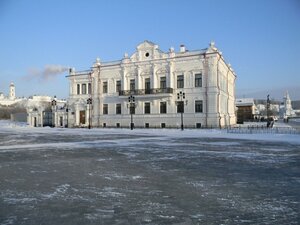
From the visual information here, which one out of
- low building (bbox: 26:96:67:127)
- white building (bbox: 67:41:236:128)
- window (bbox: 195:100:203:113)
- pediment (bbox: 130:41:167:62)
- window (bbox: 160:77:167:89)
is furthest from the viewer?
low building (bbox: 26:96:67:127)

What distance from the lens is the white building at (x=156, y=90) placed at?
45.1m

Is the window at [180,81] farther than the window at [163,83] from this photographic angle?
No

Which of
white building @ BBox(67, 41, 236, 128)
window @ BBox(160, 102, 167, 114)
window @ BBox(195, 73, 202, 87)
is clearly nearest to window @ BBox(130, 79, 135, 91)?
white building @ BBox(67, 41, 236, 128)

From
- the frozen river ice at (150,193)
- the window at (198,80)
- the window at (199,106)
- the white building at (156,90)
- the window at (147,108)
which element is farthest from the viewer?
the window at (147,108)

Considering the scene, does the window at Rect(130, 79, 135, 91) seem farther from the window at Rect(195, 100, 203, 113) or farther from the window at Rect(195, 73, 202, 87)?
the window at Rect(195, 100, 203, 113)

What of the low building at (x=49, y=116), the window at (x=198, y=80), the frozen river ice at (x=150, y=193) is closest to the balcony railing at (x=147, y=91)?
the window at (x=198, y=80)

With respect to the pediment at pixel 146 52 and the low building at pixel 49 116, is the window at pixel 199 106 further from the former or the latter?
the low building at pixel 49 116

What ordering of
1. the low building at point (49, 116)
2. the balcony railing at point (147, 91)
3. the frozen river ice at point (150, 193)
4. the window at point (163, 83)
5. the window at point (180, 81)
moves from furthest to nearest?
the low building at point (49, 116)
the window at point (163, 83)
the window at point (180, 81)
the balcony railing at point (147, 91)
the frozen river ice at point (150, 193)

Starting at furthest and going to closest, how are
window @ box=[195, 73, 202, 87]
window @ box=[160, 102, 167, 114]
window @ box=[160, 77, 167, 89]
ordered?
window @ box=[160, 77, 167, 89] → window @ box=[160, 102, 167, 114] → window @ box=[195, 73, 202, 87]

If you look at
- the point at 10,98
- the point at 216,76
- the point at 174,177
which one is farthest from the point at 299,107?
the point at 174,177

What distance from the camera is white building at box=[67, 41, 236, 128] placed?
148 feet

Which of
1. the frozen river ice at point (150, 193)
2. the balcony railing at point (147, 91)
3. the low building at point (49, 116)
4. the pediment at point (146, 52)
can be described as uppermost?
the pediment at point (146, 52)

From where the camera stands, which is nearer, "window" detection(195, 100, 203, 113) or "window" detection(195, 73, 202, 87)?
"window" detection(195, 100, 203, 113)

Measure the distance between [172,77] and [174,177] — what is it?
126ft
